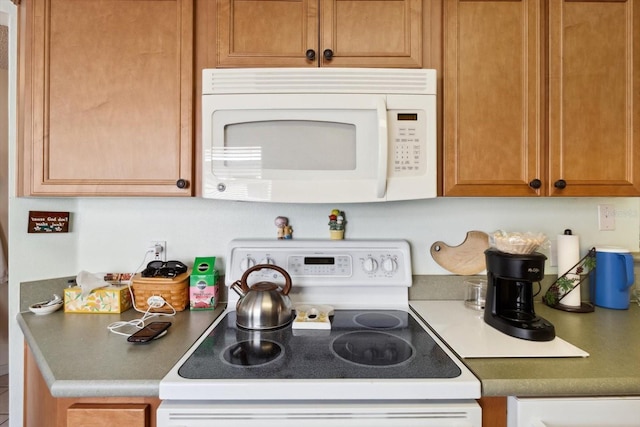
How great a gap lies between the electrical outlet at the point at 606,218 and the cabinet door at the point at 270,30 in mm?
1484

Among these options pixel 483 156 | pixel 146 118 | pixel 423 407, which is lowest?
pixel 423 407

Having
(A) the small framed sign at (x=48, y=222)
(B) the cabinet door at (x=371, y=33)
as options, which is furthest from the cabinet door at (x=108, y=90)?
(B) the cabinet door at (x=371, y=33)

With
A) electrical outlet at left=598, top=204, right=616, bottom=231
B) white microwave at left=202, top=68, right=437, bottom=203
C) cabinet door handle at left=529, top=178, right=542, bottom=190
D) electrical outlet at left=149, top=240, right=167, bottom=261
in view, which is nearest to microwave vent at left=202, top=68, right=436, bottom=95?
white microwave at left=202, top=68, right=437, bottom=203

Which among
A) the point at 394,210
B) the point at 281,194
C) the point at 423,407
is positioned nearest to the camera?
the point at 423,407

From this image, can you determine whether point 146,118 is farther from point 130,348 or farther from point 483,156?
point 483,156

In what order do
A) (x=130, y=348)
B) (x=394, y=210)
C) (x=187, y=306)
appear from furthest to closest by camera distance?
(x=394, y=210) < (x=187, y=306) < (x=130, y=348)

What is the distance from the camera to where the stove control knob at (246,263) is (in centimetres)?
137

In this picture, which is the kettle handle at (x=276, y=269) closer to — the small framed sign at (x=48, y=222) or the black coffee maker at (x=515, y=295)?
the black coffee maker at (x=515, y=295)

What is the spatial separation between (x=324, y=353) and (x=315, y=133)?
0.72m

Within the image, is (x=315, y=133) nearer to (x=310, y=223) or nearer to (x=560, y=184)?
(x=310, y=223)

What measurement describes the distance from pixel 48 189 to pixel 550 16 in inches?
76.2

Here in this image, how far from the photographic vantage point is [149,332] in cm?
103

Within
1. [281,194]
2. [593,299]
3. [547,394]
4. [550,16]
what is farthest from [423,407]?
[550,16]

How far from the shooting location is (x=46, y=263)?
1395 mm
